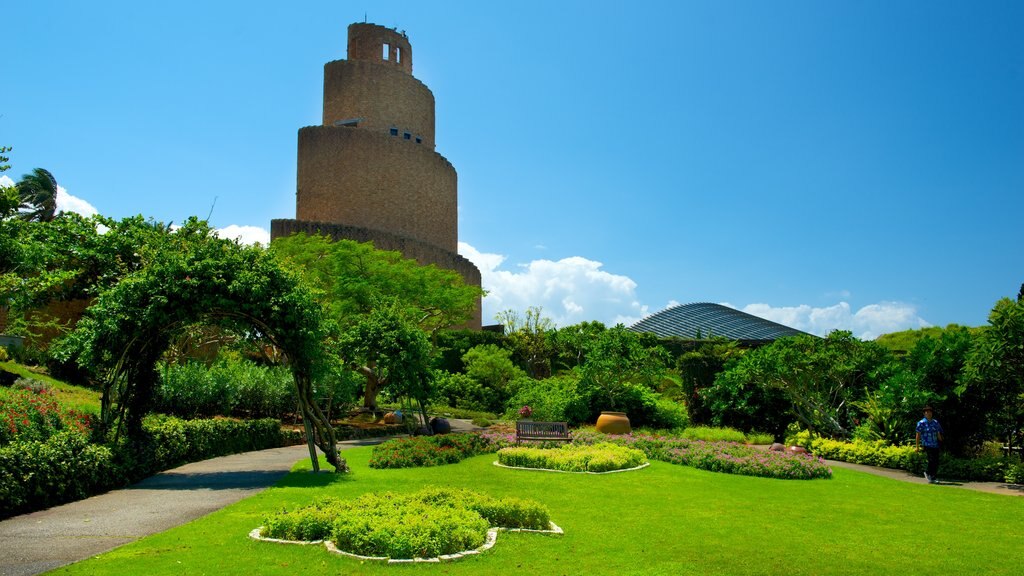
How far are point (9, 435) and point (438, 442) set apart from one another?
8.44 meters

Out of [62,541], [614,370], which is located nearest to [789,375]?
[614,370]

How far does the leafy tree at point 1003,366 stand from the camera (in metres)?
12.6

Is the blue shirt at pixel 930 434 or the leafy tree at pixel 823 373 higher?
the leafy tree at pixel 823 373

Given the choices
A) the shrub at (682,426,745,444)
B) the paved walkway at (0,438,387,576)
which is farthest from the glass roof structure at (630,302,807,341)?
the paved walkway at (0,438,387,576)

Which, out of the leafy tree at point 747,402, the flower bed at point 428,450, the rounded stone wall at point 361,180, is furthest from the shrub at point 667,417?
the rounded stone wall at point 361,180

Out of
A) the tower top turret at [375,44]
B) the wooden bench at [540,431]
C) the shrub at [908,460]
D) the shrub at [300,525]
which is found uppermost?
the tower top turret at [375,44]

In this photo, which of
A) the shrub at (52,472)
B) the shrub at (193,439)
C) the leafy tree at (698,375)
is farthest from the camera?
the leafy tree at (698,375)

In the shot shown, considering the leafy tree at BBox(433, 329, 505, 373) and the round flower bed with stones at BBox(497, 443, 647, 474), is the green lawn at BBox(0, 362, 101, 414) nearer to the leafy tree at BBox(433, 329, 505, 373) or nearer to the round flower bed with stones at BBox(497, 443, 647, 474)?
the round flower bed with stones at BBox(497, 443, 647, 474)

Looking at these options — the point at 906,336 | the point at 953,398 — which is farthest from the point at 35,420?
the point at 906,336

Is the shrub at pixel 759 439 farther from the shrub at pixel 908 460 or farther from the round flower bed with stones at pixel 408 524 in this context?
the round flower bed with stones at pixel 408 524

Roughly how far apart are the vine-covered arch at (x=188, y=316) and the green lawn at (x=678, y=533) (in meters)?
2.41

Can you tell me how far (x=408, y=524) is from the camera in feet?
22.6

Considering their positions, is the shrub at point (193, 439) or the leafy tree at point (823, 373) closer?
the shrub at point (193, 439)

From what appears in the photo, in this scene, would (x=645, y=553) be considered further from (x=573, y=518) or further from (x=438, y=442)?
(x=438, y=442)
